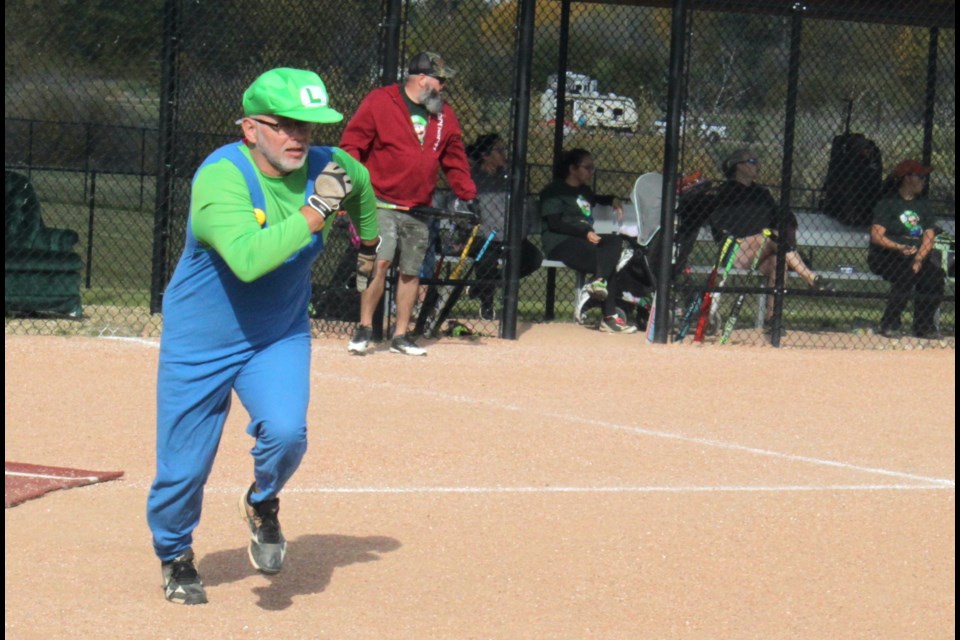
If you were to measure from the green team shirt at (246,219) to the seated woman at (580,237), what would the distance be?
7.46 metres

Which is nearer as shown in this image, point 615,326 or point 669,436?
point 669,436

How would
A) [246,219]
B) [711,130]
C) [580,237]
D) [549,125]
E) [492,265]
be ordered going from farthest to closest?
[549,125] < [711,130] < [580,237] < [492,265] < [246,219]

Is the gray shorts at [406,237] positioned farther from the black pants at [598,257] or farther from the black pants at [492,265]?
the black pants at [598,257]

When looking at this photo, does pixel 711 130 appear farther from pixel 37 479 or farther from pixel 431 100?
pixel 37 479

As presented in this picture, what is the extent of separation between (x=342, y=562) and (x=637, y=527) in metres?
1.38

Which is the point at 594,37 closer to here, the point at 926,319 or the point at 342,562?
the point at 926,319

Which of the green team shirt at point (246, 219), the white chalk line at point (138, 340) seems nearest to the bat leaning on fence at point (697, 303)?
the white chalk line at point (138, 340)

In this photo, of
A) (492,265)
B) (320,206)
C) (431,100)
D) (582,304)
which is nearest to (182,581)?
(320,206)

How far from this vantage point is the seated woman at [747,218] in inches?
483

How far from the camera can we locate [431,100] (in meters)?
10.3

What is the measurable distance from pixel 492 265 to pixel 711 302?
1792 millimetres

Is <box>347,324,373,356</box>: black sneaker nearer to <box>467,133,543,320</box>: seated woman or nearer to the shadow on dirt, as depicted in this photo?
<box>467,133,543,320</box>: seated woman

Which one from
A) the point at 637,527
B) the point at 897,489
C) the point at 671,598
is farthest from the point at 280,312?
the point at 897,489

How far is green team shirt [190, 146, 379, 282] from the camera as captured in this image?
4.44 meters
